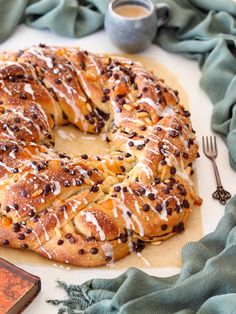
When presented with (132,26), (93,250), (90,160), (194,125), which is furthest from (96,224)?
(132,26)

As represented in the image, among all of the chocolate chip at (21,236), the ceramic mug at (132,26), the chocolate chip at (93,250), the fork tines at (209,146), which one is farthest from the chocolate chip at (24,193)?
the ceramic mug at (132,26)

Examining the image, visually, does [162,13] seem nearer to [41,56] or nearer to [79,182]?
[41,56]

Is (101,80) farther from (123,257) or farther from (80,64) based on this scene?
(123,257)

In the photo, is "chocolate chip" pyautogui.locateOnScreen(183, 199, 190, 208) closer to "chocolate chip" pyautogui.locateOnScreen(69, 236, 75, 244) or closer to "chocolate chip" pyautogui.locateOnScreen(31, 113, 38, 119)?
"chocolate chip" pyautogui.locateOnScreen(69, 236, 75, 244)

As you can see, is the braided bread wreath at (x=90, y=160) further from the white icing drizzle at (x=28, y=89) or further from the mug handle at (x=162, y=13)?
the mug handle at (x=162, y=13)

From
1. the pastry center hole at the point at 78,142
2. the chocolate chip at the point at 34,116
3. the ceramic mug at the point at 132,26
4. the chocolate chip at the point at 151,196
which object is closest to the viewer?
the chocolate chip at the point at 151,196
